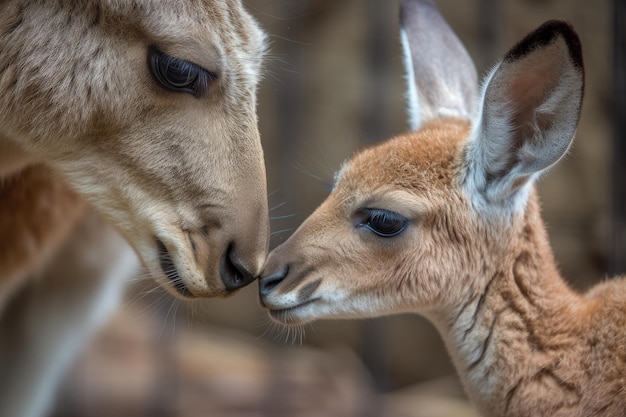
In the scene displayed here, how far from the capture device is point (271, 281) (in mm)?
2697

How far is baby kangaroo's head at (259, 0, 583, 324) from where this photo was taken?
2.69m

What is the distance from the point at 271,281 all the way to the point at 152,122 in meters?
0.54

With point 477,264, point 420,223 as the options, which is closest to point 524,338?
point 477,264

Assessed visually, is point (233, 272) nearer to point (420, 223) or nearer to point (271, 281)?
point (271, 281)

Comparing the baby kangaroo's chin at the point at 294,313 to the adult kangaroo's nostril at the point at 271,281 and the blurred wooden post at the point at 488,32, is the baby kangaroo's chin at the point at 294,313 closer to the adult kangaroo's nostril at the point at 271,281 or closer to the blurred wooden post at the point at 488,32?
the adult kangaroo's nostril at the point at 271,281

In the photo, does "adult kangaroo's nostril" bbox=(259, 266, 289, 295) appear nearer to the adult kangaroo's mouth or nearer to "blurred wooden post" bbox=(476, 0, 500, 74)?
the adult kangaroo's mouth

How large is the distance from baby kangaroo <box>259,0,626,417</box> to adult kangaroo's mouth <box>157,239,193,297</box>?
243 mm

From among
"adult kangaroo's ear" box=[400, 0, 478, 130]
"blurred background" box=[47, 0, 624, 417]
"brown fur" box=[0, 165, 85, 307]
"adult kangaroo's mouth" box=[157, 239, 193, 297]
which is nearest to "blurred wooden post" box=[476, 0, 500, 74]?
"blurred background" box=[47, 0, 624, 417]

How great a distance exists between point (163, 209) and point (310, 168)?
390 cm

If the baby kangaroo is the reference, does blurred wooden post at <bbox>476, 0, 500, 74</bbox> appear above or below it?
below

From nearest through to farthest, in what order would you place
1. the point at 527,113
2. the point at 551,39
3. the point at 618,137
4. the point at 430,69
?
the point at 551,39 → the point at 527,113 → the point at 430,69 → the point at 618,137

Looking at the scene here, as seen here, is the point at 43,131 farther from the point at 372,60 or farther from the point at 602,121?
the point at 602,121

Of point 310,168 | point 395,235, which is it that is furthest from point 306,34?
point 395,235

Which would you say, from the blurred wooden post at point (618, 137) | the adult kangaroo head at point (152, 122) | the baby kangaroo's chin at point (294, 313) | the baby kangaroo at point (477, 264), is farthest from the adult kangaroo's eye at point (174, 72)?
the blurred wooden post at point (618, 137)
